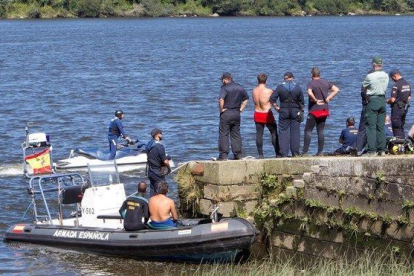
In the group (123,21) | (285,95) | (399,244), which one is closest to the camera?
(399,244)

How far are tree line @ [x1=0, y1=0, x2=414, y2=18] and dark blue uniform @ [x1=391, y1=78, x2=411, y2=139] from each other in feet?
424

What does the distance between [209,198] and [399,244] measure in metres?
4.07

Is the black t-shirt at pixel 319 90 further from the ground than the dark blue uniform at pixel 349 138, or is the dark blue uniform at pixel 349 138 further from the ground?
the black t-shirt at pixel 319 90

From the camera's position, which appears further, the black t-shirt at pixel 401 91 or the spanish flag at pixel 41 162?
the spanish flag at pixel 41 162

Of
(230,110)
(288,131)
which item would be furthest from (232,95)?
(288,131)

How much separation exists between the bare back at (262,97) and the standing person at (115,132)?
6735 millimetres

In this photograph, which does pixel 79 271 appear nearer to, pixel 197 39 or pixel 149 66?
pixel 149 66

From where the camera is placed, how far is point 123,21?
14300 cm

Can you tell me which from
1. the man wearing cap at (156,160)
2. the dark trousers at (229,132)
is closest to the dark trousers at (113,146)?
the dark trousers at (229,132)

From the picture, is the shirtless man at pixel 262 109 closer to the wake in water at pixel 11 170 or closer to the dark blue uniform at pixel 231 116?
the dark blue uniform at pixel 231 116

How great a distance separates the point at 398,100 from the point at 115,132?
868 centimetres

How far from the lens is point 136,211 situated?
1698cm

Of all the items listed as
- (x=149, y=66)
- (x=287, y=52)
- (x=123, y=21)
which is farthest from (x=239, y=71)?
(x=123, y=21)

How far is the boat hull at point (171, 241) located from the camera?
16.2m
